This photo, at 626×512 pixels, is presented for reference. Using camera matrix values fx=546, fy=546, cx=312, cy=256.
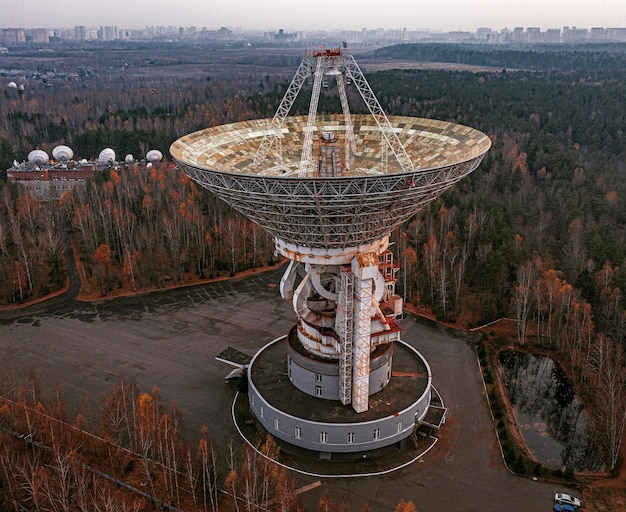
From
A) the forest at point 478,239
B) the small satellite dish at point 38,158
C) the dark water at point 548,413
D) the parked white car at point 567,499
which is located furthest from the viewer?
the small satellite dish at point 38,158

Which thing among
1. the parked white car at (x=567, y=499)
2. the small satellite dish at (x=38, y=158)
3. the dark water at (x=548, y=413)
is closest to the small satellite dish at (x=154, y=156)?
the small satellite dish at (x=38, y=158)

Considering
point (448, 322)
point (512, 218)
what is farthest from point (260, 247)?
point (512, 218)

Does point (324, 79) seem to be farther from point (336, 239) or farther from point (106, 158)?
point (106, 158)

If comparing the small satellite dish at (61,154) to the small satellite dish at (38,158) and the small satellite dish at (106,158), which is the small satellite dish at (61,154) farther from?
the small satellite dish at (106,158)

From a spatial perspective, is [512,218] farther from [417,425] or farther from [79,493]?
[79,493]

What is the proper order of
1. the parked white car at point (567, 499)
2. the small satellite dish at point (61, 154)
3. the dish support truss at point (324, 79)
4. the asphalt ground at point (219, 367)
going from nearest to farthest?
the parked white car at point (567, 499) < the asphalt ground at point (219, 367) < the dish support truss at point (324, 79) < the small satellite dish at point (61, 154)

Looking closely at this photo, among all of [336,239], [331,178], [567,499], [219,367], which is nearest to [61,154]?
[219,367]

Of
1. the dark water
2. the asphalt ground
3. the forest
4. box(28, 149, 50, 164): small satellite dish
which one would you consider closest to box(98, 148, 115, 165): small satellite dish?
the forest
